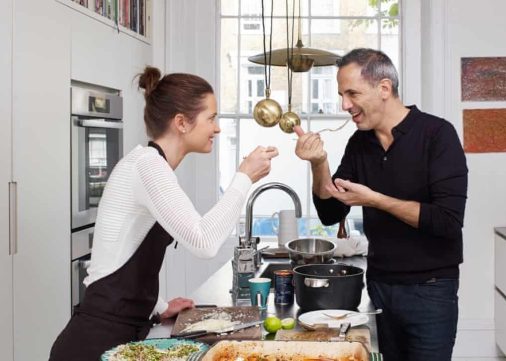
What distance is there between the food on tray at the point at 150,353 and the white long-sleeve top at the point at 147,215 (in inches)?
13.5

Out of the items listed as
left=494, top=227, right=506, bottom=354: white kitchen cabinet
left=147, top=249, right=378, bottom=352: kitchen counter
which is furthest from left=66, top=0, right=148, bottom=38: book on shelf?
left=494, top=227, right=506, bottom=354: white kitchen cabinet

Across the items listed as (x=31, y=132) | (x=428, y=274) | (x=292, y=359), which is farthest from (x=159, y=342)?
(x=31, y=132)

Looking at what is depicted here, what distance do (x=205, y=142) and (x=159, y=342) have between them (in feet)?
2.40

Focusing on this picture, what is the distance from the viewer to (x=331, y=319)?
6.14 ft

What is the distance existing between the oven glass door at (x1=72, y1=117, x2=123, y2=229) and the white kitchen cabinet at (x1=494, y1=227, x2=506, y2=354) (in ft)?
8.23

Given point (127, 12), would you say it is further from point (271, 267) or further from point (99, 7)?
point (271, 267)

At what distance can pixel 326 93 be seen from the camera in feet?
15.5

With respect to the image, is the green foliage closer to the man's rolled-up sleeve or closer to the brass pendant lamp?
the brass pendant lamp

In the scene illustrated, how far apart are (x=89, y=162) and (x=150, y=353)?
2.19m

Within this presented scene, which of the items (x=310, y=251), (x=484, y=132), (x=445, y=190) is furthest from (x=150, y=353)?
(x=484, y=132)

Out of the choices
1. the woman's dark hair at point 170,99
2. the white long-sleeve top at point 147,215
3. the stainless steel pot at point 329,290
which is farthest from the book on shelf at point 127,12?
the stainless steel pot at point 329,290

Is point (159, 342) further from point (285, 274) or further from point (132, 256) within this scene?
point (285, 274)

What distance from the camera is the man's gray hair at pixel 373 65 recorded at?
231cm

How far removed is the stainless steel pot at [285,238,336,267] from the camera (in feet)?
7.99
